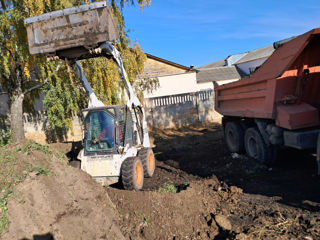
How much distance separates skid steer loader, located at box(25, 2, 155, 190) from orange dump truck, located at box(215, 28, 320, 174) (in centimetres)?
297

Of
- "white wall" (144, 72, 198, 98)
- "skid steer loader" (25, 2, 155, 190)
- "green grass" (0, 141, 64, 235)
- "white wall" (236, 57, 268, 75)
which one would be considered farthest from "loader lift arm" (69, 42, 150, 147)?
"white wall" (236, 57, 268, 75)

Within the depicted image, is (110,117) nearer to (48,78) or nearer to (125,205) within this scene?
(125,205)

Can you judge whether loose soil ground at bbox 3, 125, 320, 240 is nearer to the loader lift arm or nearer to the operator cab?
the operator cab

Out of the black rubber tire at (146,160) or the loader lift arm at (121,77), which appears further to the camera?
the black rubber tire at (146,160)

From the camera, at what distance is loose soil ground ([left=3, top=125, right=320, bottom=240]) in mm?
3078

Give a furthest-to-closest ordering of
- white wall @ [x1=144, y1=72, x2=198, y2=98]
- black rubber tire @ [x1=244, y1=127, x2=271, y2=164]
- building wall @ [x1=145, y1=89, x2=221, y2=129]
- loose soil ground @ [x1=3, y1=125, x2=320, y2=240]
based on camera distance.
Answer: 1. white wall @ [x1=144, y1=72, x2=198, y2=98]
2. building wall @ [x1=145, y1=89, x2=221, y2=129]
3. black rubber tire @ [x1=244, y1=127, x2=271, y2=164]
4. loose soil ground @ [x1=3, y1=125, x2=320, y2=240]

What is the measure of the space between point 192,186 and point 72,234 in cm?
258

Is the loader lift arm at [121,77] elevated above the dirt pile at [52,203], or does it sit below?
above

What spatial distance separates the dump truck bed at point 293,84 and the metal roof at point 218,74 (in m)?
20.1

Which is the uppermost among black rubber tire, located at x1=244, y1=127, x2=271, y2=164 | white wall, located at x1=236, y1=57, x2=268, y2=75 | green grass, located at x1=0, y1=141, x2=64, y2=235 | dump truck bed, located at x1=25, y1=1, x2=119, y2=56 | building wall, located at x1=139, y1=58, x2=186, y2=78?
white wall, located at x1=236, y1=57, x2=268, y2=75

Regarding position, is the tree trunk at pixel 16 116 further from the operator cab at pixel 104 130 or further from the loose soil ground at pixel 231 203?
the loose soil ground at pixel 231 203

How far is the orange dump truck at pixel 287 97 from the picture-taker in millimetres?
4949

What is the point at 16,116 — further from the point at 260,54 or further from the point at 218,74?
the point at 260,54

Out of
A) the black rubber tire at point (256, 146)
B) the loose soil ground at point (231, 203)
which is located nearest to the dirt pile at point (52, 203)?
the loose soil ground at point (231, 203)
